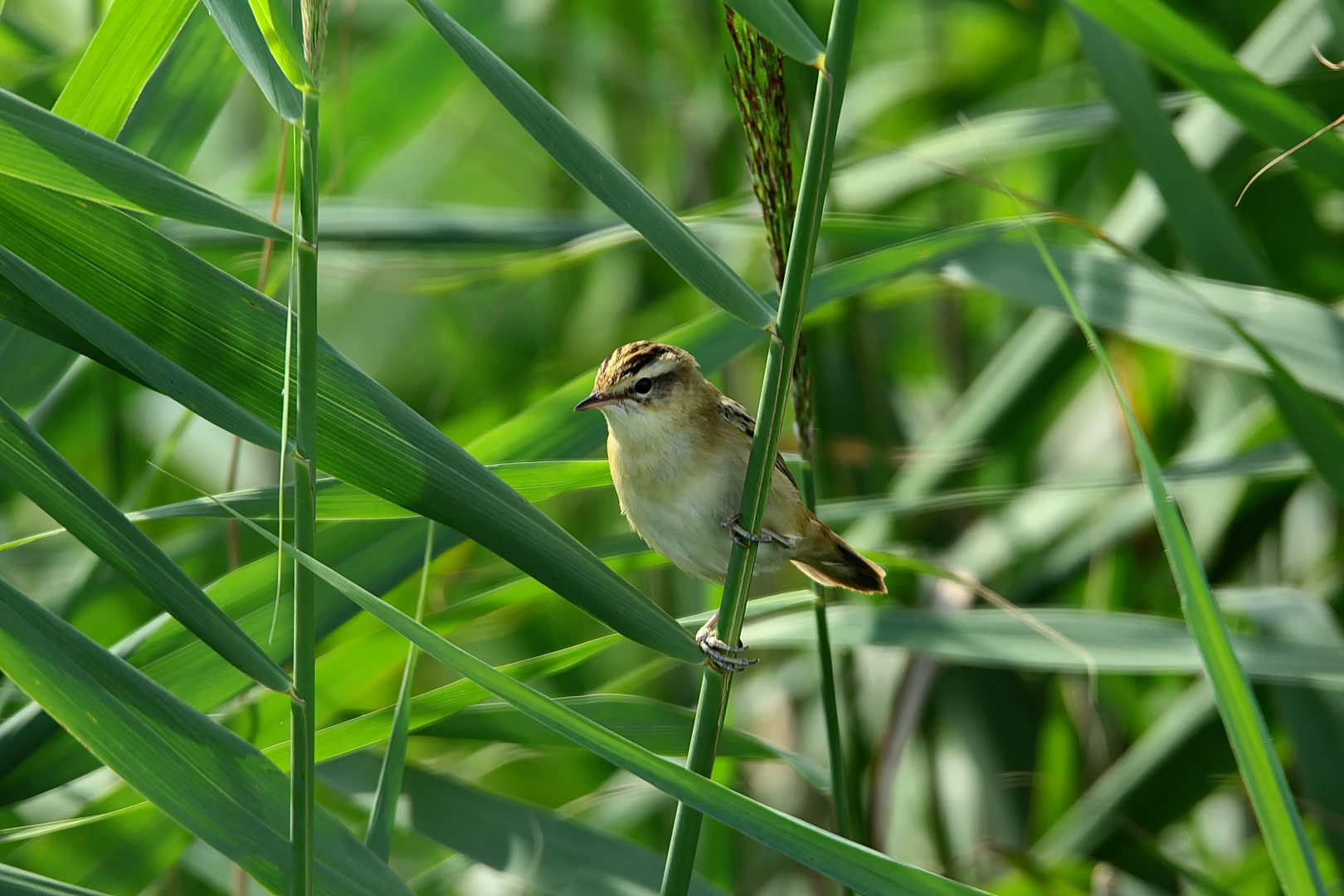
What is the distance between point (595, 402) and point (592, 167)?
0.80 metres

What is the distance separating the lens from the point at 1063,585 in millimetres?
3139

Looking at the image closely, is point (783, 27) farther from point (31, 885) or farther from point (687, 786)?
point (31, 885)

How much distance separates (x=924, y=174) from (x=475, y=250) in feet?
3.75

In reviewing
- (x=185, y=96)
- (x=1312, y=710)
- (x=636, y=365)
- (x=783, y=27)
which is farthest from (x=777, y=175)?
(x=1312, y=710)

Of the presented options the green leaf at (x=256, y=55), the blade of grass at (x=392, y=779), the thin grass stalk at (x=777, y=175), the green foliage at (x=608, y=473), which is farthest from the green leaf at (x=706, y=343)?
the green leaf at (x=256, y=55)

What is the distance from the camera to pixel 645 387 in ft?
7.26

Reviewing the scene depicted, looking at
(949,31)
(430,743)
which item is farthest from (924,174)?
(430,743)

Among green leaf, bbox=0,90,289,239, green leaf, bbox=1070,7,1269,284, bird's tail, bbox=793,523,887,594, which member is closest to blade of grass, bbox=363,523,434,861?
green leaf, bbox=0,90,289,239

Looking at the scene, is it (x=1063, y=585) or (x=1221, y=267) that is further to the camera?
(x=1063, y=585)

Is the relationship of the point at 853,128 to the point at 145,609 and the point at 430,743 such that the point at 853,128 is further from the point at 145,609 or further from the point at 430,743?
the point at 145,609

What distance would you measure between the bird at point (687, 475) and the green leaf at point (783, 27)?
88cm

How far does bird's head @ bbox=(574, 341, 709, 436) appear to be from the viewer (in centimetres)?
207

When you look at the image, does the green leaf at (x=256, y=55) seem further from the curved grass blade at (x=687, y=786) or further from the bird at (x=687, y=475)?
the bird at (x=687, y=475)

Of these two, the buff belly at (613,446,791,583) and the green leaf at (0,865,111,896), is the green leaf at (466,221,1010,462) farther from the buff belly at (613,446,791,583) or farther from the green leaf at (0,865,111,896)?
the green leaf at (0,865,111,896)
